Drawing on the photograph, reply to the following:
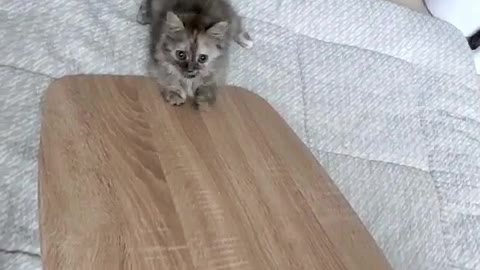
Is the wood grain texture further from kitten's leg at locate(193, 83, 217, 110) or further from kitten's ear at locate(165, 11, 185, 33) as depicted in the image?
kitten's ear at locate(165, 11, 185, 33)

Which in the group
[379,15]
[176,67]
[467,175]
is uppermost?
[176,67]

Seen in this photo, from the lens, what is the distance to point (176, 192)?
1066 millimetres

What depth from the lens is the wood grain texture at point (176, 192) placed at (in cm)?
95

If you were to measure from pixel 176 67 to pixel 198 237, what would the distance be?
661 mm

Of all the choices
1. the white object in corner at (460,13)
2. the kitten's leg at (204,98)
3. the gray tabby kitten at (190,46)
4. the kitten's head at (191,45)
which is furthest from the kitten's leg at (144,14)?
the white object in corner at (460,13)

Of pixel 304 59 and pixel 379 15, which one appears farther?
pixel 379 15

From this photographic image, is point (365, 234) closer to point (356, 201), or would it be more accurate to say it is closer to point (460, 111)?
point (356, 201)

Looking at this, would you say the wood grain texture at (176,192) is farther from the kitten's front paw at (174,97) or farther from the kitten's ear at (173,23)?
the kitten's ear at (173,23)

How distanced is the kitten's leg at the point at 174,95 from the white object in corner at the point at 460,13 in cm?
118

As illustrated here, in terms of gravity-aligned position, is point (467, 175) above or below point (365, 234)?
below

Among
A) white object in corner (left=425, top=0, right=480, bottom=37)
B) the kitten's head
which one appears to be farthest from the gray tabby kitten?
white object in corner (left=425, top=0, right=480, bottom=37)

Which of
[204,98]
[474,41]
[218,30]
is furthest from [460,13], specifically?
[204,98]

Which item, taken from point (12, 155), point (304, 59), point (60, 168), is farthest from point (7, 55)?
point (304, 59)

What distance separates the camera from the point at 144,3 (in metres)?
1.76
